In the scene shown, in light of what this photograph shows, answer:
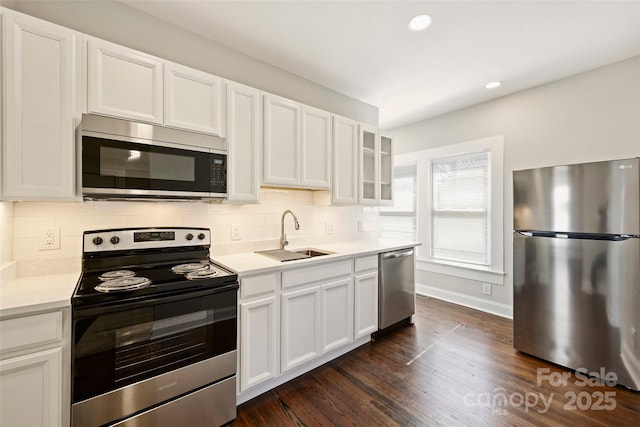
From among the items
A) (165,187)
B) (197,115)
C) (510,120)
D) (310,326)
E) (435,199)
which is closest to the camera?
(165,187)

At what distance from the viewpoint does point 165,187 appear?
5.66 ft

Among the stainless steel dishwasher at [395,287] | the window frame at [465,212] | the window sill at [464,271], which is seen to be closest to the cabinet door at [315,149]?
the stainless steel dishwasher at [395,287]

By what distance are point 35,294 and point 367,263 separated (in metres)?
2.24

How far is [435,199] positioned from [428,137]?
37.1 inches

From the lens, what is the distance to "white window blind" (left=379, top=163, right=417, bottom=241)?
440cm

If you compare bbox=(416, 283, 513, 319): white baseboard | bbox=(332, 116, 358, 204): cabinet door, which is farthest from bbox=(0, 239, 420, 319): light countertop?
bbox=(416, 283, 513, 319): white baseboard

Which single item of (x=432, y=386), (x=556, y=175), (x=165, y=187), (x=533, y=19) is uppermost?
(x=533, y=19)

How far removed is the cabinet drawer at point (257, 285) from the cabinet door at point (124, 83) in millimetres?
1191

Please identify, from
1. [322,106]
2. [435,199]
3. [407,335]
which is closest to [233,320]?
[407,335]

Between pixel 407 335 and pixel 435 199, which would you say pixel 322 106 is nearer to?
pixel 435 199

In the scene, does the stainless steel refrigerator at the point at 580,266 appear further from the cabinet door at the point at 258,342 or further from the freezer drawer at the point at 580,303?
the cabinet door at the point at 258,342

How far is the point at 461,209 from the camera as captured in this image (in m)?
3.77

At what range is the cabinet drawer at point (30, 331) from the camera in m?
1.15

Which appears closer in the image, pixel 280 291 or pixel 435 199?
pixel 280 291
